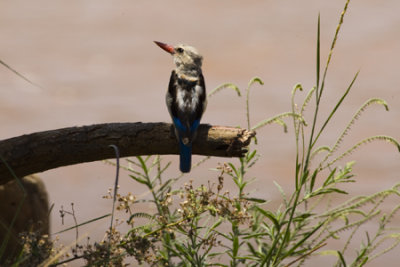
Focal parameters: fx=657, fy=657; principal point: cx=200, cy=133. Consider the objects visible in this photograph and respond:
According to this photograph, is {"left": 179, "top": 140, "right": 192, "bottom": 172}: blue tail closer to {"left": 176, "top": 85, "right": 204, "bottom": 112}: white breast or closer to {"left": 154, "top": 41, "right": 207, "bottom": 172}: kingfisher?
{"left": 154, "top": 41, "right": 207, "bottom": 172}: kingfisher

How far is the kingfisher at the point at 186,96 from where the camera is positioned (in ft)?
12.5

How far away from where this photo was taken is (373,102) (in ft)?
11.5

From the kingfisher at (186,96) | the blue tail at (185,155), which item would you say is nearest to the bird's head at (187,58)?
the kingfisher at (186,96)

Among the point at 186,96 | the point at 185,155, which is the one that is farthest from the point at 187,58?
the point at 185,155

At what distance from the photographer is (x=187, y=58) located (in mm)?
4859

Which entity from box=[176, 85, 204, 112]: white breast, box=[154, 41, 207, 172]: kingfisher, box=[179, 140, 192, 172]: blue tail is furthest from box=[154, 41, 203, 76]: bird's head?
box=[179, 140, 192, 172]: blue tail

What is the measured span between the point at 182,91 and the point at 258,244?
3.72ft

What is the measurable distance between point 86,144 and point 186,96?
80cm

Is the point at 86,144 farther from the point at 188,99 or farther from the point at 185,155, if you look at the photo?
the point at 188,99

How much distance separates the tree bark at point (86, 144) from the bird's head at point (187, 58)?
1.06 m

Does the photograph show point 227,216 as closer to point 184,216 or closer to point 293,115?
point 184,216

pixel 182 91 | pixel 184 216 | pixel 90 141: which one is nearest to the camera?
pixel 184 216

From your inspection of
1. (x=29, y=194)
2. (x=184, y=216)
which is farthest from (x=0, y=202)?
(x=184, y=216)

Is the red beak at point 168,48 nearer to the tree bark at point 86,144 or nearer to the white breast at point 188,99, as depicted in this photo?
the white breast at point 188,99
